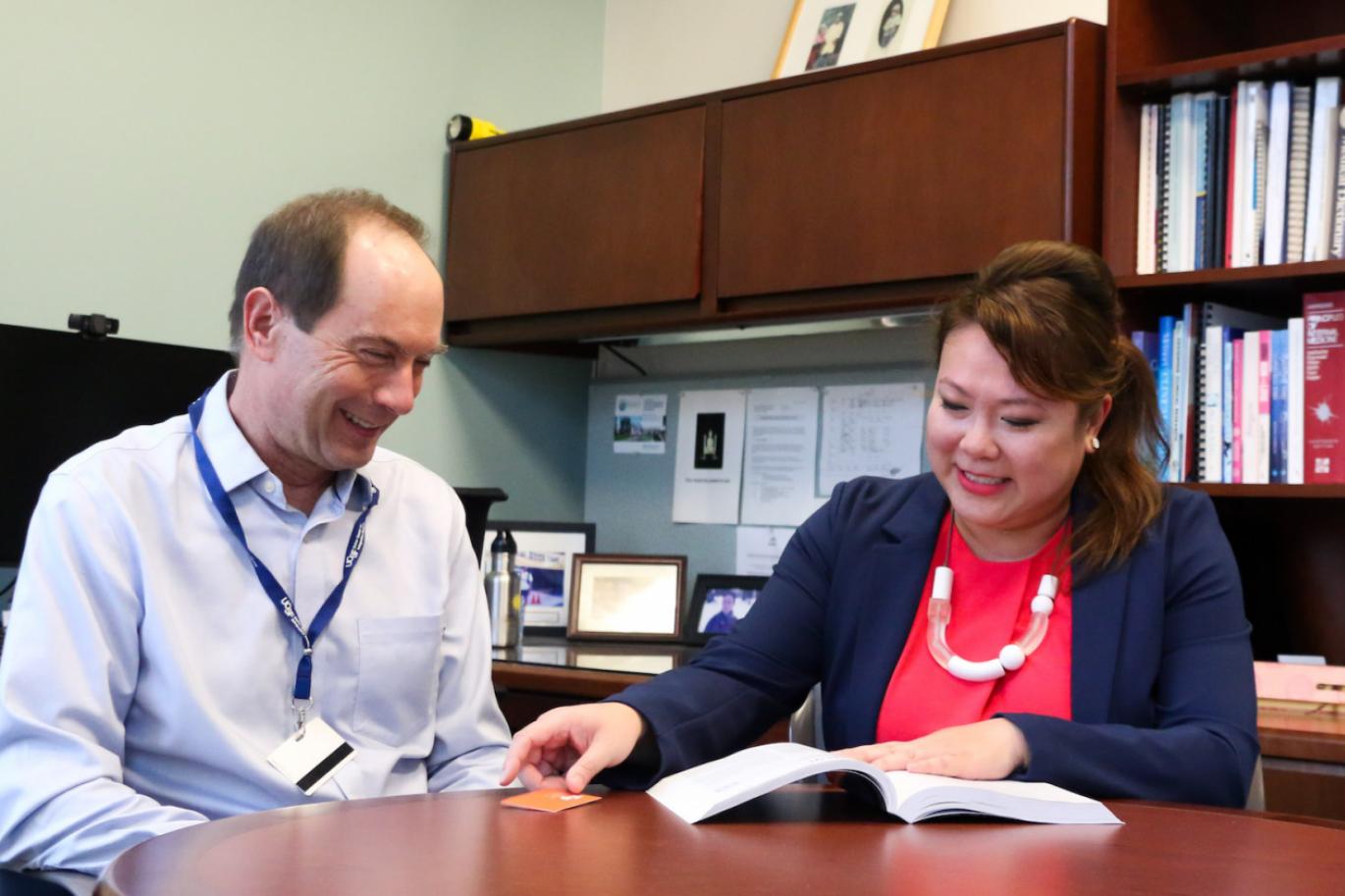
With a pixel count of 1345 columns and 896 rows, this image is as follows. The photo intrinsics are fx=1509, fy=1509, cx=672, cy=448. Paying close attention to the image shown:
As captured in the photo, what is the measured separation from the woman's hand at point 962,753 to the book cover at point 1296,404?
4.07 ft

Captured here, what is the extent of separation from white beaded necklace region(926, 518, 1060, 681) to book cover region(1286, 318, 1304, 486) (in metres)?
0.91

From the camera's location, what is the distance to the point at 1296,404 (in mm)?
2424

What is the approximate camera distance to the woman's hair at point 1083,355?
64.5 inches

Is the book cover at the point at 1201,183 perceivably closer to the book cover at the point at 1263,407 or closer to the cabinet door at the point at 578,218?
the book cover at the point at 1263,407

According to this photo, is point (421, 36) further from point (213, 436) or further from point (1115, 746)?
point (1115, 746)

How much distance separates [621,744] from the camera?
4.57 feet

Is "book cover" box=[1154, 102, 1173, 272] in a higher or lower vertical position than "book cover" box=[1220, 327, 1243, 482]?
higher

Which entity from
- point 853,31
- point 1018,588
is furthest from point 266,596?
point 853,31

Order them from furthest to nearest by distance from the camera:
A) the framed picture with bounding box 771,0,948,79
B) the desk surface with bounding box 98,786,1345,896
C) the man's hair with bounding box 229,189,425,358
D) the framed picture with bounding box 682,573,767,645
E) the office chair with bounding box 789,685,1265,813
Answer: the framed picture with bounding box 682,573,767,645
the framed picture with bounding box 771,0,948,79
the office chair with bounding box 789,685,1265,813
the man's hair with bounding box 229,189,425,358
the desk surface with bounding box 98,786,1345,896

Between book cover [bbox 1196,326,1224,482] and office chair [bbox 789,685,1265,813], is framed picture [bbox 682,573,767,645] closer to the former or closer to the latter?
book cover [bbox 1196,326,1224,482]

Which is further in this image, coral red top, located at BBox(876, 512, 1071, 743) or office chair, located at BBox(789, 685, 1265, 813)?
office chair, located at BBox(789, 685, 1265, 813)

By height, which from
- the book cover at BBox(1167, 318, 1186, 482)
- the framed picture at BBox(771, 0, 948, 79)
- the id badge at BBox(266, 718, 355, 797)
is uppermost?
the framed picture at BBox(771, 0, 948, 79)

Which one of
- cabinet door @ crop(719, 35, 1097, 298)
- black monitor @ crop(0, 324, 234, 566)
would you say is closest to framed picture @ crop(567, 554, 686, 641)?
cabinet door @ crop(719, 35, 1097, 298)

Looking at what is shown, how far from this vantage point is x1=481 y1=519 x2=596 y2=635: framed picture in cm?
343
